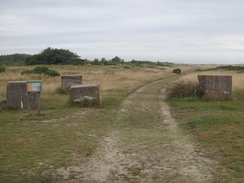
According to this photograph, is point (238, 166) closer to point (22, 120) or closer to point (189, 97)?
point (22, 120)

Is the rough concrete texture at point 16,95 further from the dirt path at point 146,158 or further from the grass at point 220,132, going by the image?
the grass at point 220,132

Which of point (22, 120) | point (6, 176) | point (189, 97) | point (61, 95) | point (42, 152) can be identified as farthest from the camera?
point (61, 95)

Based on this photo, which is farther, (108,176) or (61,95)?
(61,95)

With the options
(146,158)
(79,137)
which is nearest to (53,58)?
(79,137)

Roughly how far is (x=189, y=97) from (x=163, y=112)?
3.88 meters

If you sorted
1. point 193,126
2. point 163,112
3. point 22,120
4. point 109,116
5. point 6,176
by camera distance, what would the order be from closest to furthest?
point 6,176 < point 193,126 < point 22,120 < point 109,116 < point 163,112

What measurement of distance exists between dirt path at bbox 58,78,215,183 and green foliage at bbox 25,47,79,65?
197ft

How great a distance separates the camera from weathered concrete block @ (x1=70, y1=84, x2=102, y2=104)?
14562 millimetres

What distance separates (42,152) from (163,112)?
7.16m

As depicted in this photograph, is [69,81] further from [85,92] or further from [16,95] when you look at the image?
[16,95]

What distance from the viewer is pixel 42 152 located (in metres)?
7.02

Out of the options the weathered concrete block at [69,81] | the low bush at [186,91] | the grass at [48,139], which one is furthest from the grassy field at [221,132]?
the weathered concrete block at [69,81]

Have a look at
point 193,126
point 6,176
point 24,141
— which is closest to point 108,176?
point 6,176

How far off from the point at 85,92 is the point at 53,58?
56.1 metres
